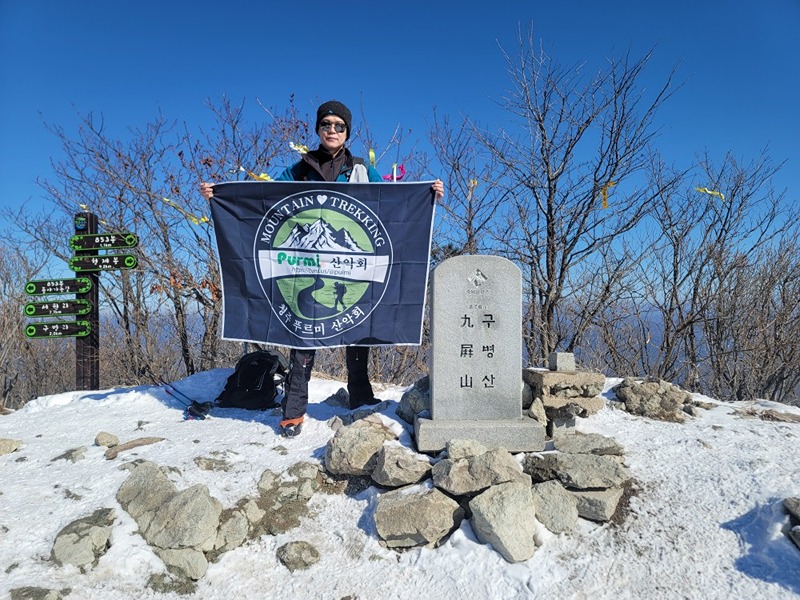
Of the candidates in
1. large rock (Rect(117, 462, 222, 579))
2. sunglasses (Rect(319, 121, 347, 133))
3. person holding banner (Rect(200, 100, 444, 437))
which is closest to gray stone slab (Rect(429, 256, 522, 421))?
person holding banner (Rect(200, 100, 444, 437))

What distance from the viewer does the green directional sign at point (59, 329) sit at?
22.3 feet

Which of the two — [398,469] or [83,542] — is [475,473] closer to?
[398,469]

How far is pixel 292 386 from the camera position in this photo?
171 inches

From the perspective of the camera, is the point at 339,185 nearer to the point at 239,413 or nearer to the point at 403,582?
the point at 239,413

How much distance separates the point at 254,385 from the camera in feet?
17.7

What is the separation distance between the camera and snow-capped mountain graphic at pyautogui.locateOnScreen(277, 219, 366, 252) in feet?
14.7

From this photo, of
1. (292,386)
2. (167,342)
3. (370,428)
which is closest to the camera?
→ (370,428)

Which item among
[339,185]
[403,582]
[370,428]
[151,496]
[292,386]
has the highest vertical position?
[339,185]

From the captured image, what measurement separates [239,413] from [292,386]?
115cm

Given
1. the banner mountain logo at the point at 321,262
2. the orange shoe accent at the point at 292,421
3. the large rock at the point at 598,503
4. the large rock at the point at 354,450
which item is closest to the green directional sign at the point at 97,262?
the banner mountain logo at the point at 321,262

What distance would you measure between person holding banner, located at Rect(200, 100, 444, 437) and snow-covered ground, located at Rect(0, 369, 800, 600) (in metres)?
0.27

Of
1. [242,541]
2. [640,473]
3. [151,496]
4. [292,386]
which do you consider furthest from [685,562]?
[151,496]

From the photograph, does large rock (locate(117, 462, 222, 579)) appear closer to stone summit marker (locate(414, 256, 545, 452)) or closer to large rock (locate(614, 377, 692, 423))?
stone summit marker (locate(414, 256, 545, 452))

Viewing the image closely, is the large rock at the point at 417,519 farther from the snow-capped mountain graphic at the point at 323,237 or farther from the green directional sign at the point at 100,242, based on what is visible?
the green directional sign at the point at 100,242
